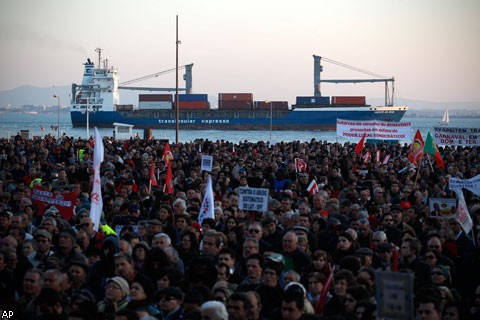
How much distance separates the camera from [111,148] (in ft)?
86.6

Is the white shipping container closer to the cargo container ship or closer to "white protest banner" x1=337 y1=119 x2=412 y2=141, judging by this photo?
the cargo container ship

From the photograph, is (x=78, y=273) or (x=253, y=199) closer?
(x=78, y=273)

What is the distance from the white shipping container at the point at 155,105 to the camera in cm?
9988

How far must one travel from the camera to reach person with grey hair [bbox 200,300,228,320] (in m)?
5.12

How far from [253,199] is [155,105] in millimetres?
90266

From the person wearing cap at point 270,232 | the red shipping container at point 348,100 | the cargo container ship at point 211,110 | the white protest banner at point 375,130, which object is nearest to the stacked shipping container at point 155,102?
the cargo container ship at point 211,110

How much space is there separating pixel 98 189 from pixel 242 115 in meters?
87.3

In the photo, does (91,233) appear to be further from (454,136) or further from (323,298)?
(454,136)

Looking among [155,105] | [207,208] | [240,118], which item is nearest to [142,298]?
[207,208]

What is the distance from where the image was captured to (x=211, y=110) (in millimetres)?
97688

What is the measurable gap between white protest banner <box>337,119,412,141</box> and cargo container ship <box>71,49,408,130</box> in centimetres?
6747

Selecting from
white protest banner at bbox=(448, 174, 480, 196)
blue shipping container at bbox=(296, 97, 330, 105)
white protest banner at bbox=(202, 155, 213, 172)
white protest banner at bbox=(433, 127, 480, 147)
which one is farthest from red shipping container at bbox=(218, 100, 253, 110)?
white protest banner at bbox=(448, 174, 480, 196)

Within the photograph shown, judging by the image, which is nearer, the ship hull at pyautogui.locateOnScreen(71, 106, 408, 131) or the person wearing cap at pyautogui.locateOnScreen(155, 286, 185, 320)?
the person wearing cap at pyautogui.locateOnScreen(155, 286, 185, 320)

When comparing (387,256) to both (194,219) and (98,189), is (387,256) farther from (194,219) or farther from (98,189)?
(98,189)
